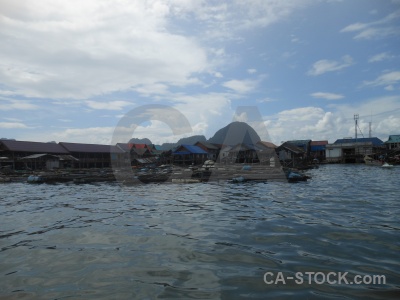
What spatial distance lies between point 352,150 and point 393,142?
10100 millimetres

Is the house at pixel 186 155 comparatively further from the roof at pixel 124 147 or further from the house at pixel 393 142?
the house at pixel 393 142

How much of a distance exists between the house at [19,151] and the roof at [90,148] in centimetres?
206

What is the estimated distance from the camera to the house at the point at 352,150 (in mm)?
61375

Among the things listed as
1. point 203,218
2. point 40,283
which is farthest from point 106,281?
point 203,218

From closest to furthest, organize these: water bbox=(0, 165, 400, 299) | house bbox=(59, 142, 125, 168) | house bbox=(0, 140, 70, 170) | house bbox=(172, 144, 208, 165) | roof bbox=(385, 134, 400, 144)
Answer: water bbox=(0, 165, 400, 299), house bbox=(0, 140, 70, 170), house bbox=(59, 142, 125, 168), house bbox=(172, 144, 208, 165), roof bbox=(385, 134, 400, 144)

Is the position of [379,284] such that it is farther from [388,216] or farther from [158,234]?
[388,216]

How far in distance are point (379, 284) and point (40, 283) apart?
597 cm

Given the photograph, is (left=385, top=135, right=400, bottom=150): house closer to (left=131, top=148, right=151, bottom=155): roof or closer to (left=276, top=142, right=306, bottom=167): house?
(left=276, top=142, right=306, bottom=167): house

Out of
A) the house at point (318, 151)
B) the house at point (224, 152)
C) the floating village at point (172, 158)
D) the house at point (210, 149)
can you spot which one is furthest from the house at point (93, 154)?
the house at point (318, 151)

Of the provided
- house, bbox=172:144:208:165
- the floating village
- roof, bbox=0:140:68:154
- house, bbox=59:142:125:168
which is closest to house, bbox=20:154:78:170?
the floating village

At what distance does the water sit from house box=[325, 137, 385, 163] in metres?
56.3

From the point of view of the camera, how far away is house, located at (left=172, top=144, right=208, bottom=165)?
2259 inches

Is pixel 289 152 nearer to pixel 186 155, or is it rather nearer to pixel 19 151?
pixel 186 155

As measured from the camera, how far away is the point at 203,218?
10336 mm
